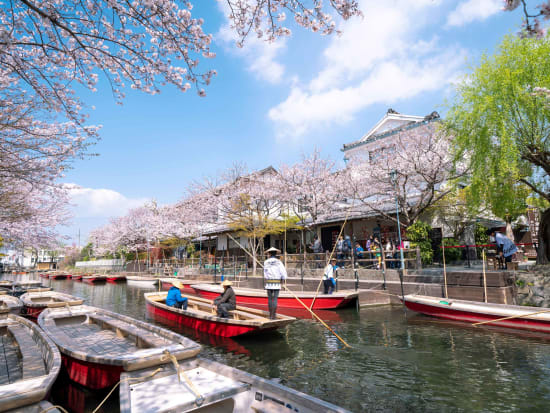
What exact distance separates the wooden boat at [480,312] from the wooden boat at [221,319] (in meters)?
5.22

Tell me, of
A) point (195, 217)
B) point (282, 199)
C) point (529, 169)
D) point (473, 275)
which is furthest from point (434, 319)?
point (195, 217)

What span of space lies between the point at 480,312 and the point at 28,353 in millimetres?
11204

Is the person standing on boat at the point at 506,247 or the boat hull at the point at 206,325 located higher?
the person standing on boat at the point at 506,247

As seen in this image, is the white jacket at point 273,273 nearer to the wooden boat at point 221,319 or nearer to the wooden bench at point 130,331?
the wooden boat at point 221,319

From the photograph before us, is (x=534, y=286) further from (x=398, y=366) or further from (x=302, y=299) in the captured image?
(x=302, y=299)

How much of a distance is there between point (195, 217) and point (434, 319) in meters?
20.0

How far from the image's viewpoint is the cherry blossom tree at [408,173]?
50.6ft

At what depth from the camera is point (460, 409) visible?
14.7ft

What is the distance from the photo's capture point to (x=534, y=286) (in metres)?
9.84

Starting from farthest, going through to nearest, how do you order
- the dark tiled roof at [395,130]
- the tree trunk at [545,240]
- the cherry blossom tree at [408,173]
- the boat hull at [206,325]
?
the dark tiled roof at [395,130] → the cherry blossom tree at [408,173] → the tree trunk at [545,240] → the boat hull at [206,325]

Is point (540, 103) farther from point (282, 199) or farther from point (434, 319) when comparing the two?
A: point (282, 199)

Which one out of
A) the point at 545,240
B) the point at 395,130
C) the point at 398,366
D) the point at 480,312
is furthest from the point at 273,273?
the point at 395,130

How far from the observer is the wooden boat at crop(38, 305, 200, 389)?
459 centimetres

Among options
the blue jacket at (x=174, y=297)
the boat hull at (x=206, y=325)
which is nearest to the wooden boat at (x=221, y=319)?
the boat hull at (x=206, y=325)
